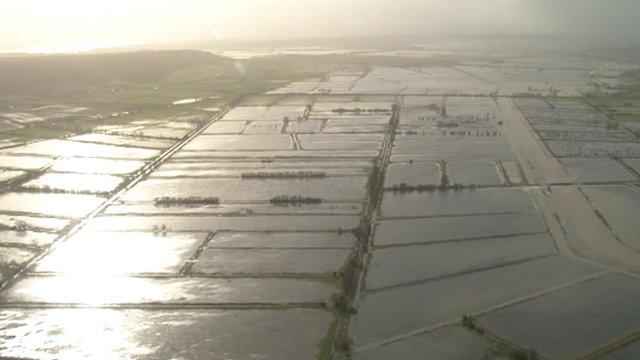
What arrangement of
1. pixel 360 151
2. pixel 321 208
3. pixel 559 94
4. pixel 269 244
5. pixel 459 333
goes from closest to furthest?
pixel 459 333, pixel 269 244, pixel 321 208, pixel 360 151, pixel 559 94

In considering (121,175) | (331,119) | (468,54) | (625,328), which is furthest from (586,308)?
(468,54)

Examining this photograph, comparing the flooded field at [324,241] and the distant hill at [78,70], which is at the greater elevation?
the distant hill at [78,70]

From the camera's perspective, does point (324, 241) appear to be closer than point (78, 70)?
Yes

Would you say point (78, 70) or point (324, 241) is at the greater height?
point (78, 70)

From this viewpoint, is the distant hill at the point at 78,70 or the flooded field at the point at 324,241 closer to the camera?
the flooded field at the point at 324,241

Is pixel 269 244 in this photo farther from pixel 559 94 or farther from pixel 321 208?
pixel 559 94

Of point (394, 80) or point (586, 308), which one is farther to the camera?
point (394, 80)

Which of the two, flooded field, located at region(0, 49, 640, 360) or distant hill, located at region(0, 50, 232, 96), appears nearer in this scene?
flooded field, located at region(0, 49, 640, 360)

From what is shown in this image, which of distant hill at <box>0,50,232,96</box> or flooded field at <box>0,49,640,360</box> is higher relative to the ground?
distant hill at <box>0,50,232,96</box>
